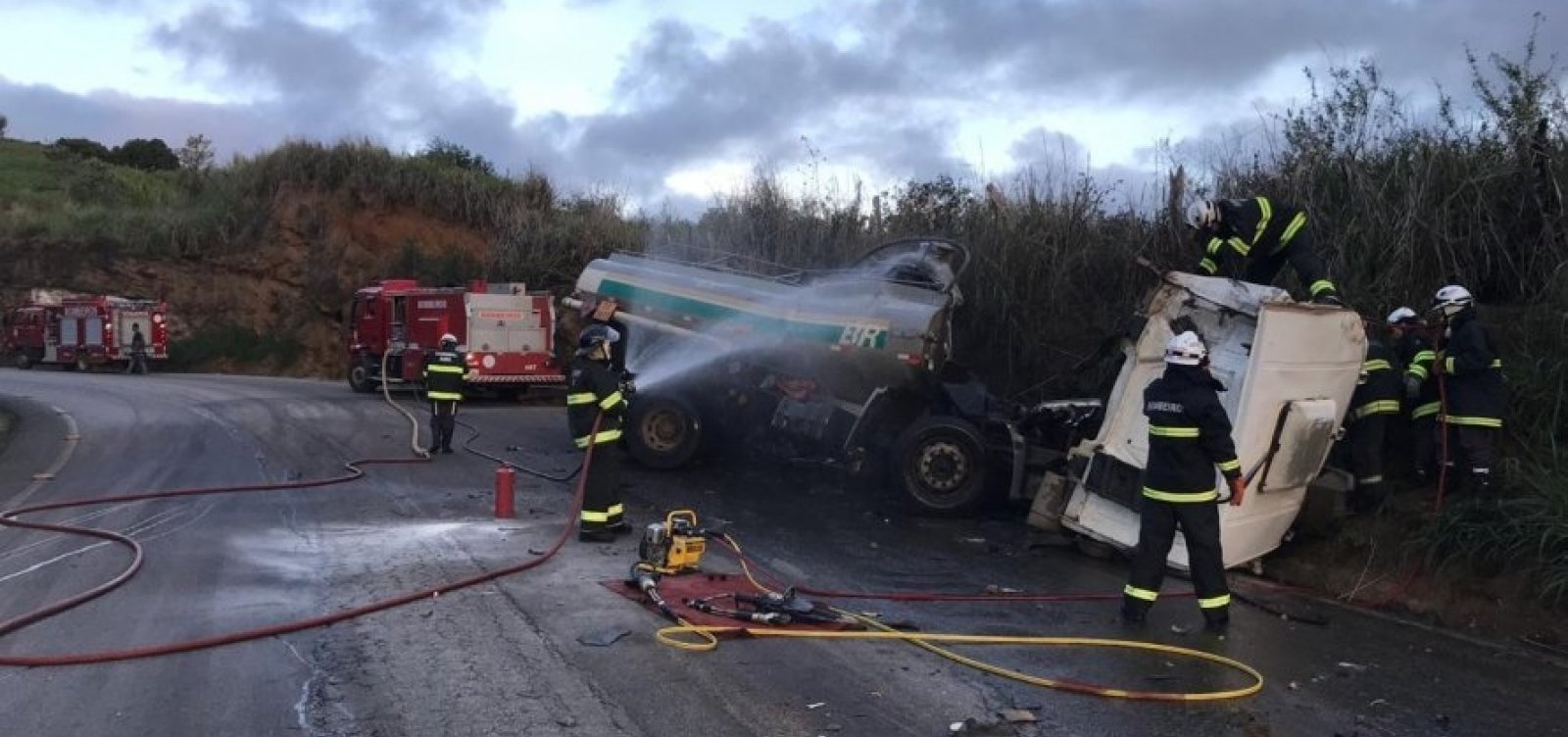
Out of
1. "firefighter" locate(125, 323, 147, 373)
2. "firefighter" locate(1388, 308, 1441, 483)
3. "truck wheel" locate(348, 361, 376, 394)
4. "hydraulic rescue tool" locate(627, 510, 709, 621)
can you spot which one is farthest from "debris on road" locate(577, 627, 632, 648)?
"firefighter" locate(125, 323, 147, 373)

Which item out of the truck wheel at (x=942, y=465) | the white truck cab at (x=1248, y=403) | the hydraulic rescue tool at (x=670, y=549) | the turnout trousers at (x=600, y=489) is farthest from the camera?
the truck wheel at (x=942, y=465)

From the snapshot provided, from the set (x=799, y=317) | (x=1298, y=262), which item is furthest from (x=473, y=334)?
(x=1298, y=262)

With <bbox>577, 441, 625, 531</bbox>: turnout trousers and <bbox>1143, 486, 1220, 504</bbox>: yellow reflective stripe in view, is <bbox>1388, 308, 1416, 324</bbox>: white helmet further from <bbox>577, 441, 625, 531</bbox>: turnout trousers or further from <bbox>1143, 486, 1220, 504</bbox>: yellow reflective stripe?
<bbox>577, 441, 625, 531</bbox>: turnout trousers

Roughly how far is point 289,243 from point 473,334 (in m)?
15.8

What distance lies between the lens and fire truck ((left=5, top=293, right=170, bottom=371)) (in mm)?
33875

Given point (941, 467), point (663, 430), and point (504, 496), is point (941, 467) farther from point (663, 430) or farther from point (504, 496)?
point (504, 496)

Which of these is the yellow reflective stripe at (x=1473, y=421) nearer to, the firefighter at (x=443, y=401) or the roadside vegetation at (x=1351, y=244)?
the roadside vegetation at (x=1351, y=244)

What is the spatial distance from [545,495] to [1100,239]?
6950 mm

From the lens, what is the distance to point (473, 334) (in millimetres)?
22156

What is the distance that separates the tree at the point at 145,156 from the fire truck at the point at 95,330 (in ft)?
121

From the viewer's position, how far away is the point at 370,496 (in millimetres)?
10992

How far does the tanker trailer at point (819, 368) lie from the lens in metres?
10.2

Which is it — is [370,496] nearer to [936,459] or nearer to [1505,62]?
[936,459]

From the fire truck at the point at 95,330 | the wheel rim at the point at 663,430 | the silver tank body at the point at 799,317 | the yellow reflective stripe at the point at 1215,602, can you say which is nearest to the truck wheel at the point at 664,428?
the wheel rim at the point at 663,430
